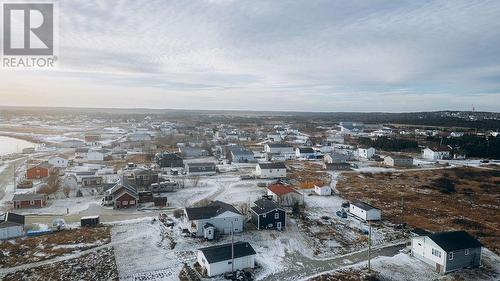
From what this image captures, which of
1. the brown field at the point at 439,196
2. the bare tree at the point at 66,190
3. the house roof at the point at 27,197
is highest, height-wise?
the house roof at the point at 27,197

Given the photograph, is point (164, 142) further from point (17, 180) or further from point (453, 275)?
point (453, 275)

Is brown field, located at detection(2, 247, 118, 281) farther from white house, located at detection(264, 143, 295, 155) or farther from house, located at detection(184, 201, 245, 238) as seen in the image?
white house, located at detection(264, 143, 295, 155)

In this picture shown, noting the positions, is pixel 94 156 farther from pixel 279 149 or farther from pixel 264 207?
pixel 264 207

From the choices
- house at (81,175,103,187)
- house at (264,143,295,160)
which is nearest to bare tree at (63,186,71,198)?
house at (81,175,103,187)

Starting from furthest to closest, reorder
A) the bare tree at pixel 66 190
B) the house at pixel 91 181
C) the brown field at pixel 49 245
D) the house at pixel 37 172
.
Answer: the house at pixel 37 172, the house at pixel 91 181, the bare tree at pixel 66 190, the brown field at pixel 49 245

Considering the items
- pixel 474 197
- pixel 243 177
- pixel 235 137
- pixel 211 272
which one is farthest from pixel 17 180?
pixel 235 137

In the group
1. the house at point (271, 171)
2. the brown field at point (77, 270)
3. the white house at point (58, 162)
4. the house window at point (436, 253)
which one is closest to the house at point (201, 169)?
the house at point (271, 171)

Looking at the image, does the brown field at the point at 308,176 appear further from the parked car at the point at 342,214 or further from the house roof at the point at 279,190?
the parked car at the point at 342,214
